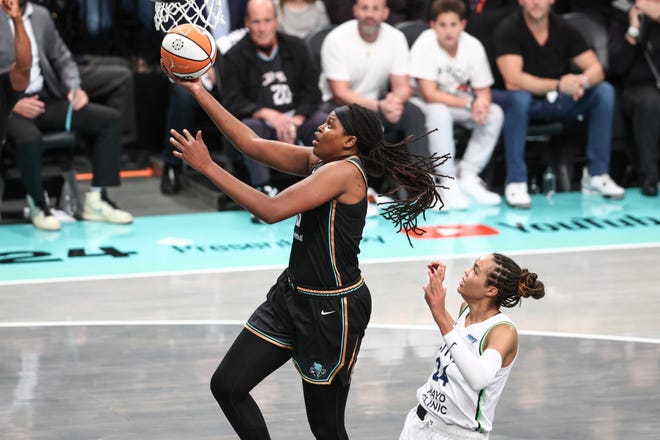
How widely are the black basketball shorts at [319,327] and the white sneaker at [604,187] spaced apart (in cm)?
658

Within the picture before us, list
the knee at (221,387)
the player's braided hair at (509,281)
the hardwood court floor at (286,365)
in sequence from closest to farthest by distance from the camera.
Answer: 1. the player's braided hair at (509,281)
2. the knee at (221,387)
3. the hardwood court floor at (286,365)

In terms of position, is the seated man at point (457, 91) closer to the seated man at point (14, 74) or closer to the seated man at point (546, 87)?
the seated man at point (546, 87)

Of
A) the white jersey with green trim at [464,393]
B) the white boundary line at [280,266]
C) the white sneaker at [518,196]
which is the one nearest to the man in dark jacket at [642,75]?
the white sneaker at [518,196]

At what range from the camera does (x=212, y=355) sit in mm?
6516

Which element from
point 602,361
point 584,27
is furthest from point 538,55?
point 602,361

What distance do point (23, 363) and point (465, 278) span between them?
119 inches

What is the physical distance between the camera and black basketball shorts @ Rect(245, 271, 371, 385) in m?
4.50

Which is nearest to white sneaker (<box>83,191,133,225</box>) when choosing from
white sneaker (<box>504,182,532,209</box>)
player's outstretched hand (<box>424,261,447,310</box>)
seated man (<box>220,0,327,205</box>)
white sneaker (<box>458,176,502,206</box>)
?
seated man (<box>220,0,327,205</box>)

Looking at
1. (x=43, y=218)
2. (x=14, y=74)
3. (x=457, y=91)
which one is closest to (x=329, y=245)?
(x=14, y=74)

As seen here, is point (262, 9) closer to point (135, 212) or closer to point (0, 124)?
point (135, 212)

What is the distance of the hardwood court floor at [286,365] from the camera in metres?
5.52

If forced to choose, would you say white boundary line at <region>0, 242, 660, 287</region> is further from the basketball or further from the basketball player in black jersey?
the basketball player in black jersey

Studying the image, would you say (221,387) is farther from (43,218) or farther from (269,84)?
(269,84)

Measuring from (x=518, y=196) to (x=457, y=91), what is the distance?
1.10 meters
